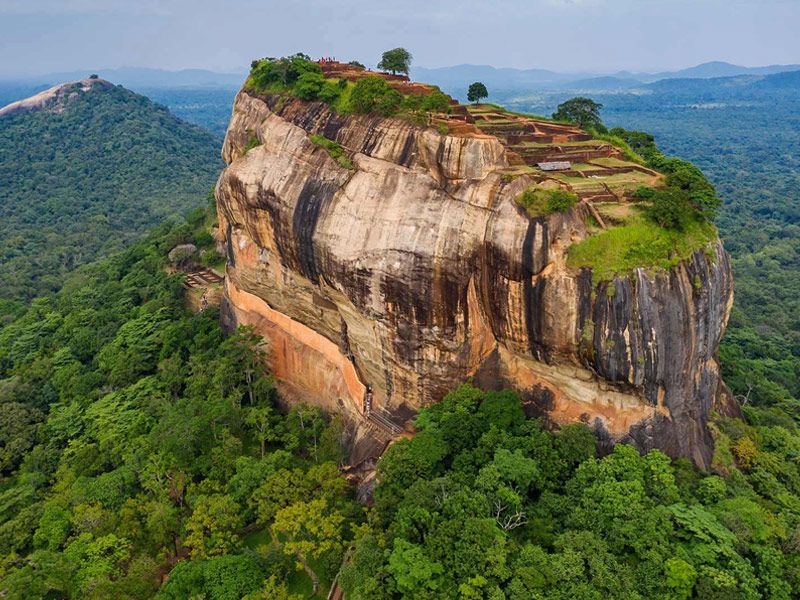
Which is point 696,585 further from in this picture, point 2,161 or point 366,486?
point 2,161

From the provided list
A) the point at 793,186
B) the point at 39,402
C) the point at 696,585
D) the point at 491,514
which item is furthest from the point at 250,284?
the point at 793,186

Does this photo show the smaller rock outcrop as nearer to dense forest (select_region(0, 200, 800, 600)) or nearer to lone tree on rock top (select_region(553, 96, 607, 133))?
dense forest (select_region(0, 200, 800, 600))

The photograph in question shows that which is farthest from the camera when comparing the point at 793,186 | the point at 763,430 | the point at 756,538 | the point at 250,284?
the point at 793,186

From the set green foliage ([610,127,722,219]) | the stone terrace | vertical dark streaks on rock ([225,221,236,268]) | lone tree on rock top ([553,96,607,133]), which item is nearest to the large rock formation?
green foliage ([610,127,722,219])

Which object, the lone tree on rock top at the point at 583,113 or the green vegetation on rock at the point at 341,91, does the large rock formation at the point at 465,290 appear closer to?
the green vegetation on rock at the point at 341,91

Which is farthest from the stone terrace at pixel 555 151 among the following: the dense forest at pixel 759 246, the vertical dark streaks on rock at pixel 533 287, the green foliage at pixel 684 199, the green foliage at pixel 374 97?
the dense forest at pixel 759 246

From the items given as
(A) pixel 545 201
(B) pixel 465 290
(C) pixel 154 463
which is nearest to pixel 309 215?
(B) pixel 465 290
